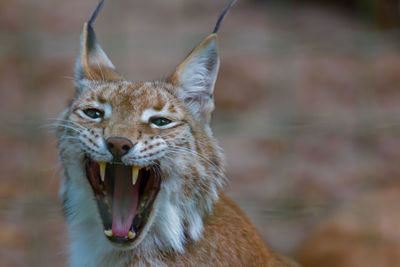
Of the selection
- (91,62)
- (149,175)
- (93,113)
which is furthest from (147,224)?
(91,62)

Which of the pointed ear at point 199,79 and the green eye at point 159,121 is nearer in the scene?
the green eye at point 159,121

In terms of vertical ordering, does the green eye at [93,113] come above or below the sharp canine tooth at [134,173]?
above

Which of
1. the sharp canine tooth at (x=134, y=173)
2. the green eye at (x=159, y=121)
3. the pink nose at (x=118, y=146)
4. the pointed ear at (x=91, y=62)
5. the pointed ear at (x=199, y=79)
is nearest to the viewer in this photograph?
the pink nose at (x=118, y=146)

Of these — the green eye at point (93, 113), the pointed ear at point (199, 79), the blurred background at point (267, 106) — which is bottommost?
the blurred background at point (267, 106)

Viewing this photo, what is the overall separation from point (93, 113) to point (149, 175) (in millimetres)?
394

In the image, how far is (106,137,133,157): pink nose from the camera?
2.96 m

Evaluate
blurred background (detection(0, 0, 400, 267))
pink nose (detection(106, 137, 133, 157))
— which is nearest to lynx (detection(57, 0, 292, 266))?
pink nose (detection(106, 137, 133, 157))

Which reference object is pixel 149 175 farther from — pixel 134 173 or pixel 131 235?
pixel 131 235

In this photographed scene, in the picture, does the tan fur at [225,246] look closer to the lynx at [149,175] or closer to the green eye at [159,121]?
the lynx at [149,175]

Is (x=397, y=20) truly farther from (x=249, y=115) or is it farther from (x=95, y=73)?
(x=95, y=73)

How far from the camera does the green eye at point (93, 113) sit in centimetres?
326

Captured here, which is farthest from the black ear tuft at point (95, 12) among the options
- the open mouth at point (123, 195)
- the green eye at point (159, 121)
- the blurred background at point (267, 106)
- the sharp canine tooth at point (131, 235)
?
the blurred background at point (267, 106)

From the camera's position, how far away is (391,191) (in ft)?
20.0

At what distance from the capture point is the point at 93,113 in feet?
10.8
